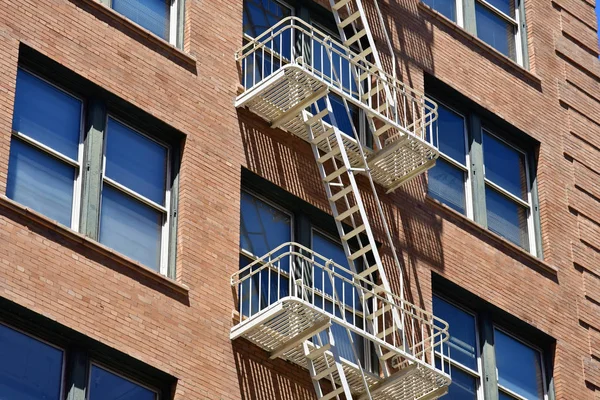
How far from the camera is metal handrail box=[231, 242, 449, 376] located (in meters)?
23.0

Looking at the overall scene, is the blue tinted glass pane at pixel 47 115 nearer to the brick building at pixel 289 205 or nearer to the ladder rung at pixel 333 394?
the brick building at pixel 289 205

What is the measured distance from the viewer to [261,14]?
87.4 ft

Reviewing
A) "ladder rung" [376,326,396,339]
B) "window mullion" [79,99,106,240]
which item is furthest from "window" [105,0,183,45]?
"ladder rung" [376,326,396,339]

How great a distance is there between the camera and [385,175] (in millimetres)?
26297

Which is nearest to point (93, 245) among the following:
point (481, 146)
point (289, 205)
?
point (289, 205)

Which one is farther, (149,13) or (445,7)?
(445,7)

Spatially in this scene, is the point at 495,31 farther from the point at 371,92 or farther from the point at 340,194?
the point at 340,194

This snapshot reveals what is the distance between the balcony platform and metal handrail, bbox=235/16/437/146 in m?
0.11

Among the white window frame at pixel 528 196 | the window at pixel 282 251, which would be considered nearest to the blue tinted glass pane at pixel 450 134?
the white window frame at pixel 528 196

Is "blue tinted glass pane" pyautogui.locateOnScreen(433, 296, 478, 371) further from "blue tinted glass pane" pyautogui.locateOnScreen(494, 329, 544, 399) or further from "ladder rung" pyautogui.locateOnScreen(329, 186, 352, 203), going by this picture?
"ladder rung" pyautogui.locateOnScreen(329, 186, 352, 203)

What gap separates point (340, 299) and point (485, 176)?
5136mm

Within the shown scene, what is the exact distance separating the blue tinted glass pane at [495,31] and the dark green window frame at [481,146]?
6.48ft

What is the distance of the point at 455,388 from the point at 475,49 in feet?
22.1

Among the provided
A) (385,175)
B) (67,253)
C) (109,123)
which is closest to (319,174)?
(385,175)
